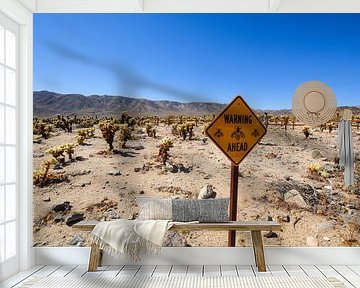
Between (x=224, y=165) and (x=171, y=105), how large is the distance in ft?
2.80

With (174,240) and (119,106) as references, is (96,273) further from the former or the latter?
(119,106)

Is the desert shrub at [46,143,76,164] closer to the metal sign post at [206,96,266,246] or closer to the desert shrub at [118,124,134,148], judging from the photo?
the desert shrub at [118,124,134,148]

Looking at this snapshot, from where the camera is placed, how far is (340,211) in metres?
5.87

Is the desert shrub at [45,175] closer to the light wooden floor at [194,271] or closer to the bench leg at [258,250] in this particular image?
the light wooden floor at [194,271]

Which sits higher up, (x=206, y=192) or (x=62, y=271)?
(x=206, y=192)

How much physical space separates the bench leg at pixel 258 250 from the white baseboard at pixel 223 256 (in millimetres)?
305

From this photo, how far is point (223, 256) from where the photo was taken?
222 inches

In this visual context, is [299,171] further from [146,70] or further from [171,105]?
[146,70]

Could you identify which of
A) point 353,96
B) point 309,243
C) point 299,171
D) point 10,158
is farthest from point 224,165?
point 10,158

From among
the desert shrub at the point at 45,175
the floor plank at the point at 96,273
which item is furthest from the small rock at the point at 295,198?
the desert shrub at the point at 45,175

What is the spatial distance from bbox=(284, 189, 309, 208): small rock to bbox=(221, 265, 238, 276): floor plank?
94 cm

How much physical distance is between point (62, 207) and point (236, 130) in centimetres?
200

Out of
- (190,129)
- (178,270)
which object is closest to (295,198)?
(190,129)

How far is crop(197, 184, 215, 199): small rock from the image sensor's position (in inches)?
233
